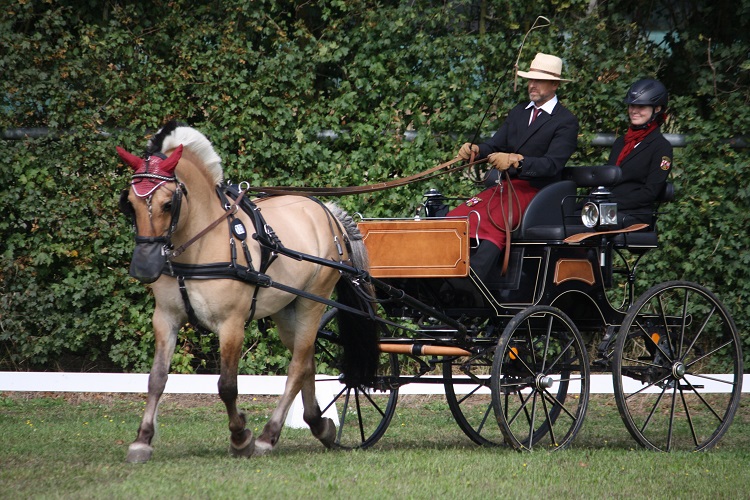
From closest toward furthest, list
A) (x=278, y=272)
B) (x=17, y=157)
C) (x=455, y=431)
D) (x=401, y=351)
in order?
1. (x=278, y=272)
2. (x=401, y=351)
3. (x=455, y=431)
4. (x=17, y=157)

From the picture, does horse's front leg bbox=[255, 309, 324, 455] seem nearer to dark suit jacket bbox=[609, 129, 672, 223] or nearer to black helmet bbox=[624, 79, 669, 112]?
dark suit jacket bbox=[609, 129, 672, 223]

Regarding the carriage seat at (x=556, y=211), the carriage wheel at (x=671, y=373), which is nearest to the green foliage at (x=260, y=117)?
the carriage wheel at (x=671, y=373)

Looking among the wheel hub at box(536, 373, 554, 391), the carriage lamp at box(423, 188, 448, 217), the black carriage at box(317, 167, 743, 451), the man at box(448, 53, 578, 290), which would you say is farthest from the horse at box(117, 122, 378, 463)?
the wheel hub at box(536, 373, 554, 391)

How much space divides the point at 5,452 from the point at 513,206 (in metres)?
3.37

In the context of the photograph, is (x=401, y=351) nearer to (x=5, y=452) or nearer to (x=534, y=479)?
(x=534, y=479)

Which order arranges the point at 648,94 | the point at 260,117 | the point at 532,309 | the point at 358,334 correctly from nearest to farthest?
the point at 532,309, the point at 358,334, the point at 648,94, the point at 260,117

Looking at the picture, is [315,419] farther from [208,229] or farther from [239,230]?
[208,229]

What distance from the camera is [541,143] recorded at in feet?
21.3

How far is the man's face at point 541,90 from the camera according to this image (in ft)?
21.8

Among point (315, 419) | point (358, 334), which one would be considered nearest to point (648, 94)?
point (358, 334)

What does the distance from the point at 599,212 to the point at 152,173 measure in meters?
2.76

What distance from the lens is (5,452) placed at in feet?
19.3

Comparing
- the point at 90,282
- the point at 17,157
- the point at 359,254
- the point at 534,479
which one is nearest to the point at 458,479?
the point at 534,479

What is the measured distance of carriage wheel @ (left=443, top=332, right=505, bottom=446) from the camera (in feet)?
20.2
